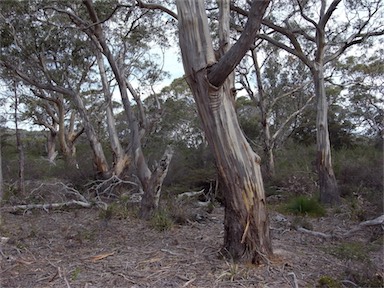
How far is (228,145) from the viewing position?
13.0ft

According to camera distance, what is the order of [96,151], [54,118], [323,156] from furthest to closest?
[54,118] → [96,151] → [323,156]

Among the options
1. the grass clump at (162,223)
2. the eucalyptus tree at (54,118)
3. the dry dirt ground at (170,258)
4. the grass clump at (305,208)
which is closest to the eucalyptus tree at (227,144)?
the dry dirt ground at (170,258)

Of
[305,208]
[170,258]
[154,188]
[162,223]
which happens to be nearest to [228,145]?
[170,258]

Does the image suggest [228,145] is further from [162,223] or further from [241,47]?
[162,223]

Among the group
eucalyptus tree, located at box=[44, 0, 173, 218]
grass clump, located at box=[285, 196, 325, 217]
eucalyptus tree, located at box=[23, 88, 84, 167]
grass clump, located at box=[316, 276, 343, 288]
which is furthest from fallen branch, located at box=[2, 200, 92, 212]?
eucalyptus tree, located at box=[23, 88, 84, 167]

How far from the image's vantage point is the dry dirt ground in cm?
370

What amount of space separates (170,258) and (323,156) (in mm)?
6005

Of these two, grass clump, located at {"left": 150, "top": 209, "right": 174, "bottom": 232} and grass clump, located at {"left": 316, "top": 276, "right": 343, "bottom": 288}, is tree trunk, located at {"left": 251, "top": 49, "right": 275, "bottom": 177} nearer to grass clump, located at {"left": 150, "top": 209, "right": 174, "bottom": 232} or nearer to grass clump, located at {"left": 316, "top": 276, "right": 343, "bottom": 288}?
grass clump, located at {"left": 150, "top": 209, "right": 174, "bottom": 232}

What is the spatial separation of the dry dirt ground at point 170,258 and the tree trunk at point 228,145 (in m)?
0.27

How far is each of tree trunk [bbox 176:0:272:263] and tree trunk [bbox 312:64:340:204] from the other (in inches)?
217

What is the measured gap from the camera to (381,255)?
4.59 meters

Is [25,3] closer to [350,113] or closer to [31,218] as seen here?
[31,218]

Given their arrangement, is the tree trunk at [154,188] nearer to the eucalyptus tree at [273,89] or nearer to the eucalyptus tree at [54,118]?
the eucalyptus tree at [273,89]

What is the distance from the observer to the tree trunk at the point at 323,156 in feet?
29.8
